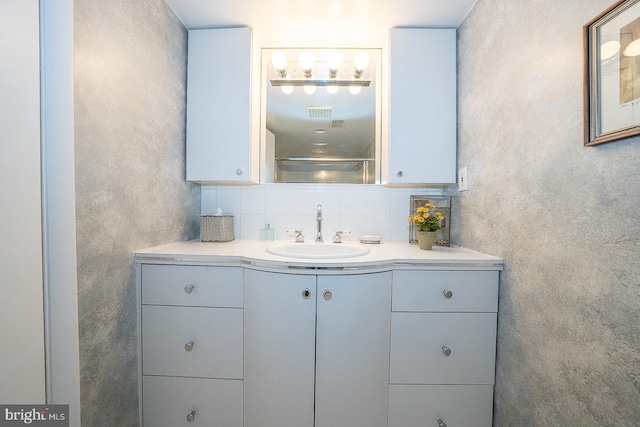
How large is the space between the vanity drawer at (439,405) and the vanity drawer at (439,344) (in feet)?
0.17

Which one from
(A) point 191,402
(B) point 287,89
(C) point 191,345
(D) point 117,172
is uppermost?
(B) point 287,89

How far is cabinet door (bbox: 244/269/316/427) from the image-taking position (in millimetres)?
1044

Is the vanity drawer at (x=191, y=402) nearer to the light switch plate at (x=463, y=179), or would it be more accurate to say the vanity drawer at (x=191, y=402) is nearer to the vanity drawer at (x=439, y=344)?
the vanity drawer at (x=439, y=344)

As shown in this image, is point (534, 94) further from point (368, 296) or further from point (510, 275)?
point (368, 296)

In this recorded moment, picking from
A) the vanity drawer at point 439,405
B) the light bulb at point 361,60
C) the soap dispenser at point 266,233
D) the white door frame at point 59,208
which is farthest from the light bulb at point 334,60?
the vanity drawer at point 439,405

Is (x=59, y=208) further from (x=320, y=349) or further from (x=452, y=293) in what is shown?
(x=452, y=293)

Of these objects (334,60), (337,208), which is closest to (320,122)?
(334,60)

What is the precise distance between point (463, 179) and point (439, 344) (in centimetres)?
84

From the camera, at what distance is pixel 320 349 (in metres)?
1.05

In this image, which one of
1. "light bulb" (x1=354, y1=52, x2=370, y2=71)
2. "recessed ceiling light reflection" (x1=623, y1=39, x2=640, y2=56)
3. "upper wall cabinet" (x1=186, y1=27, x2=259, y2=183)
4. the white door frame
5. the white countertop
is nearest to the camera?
"recessed ceiling light reflection" (x1=623, y1=39, x2=640, y2=56)

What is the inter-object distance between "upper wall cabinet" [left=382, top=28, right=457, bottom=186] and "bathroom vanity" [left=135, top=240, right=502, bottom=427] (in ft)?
1.91

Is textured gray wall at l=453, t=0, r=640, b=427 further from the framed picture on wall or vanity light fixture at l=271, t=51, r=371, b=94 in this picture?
vanity light fixture at l=271, t=51, r=371, b=94

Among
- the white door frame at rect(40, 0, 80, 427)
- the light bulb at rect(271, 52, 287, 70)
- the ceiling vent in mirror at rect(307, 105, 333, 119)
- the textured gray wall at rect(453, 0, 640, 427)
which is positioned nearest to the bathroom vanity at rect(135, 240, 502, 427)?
the textured gray wall at rect(453, 0, 640, 427)

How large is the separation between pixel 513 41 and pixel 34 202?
184 centimetres
